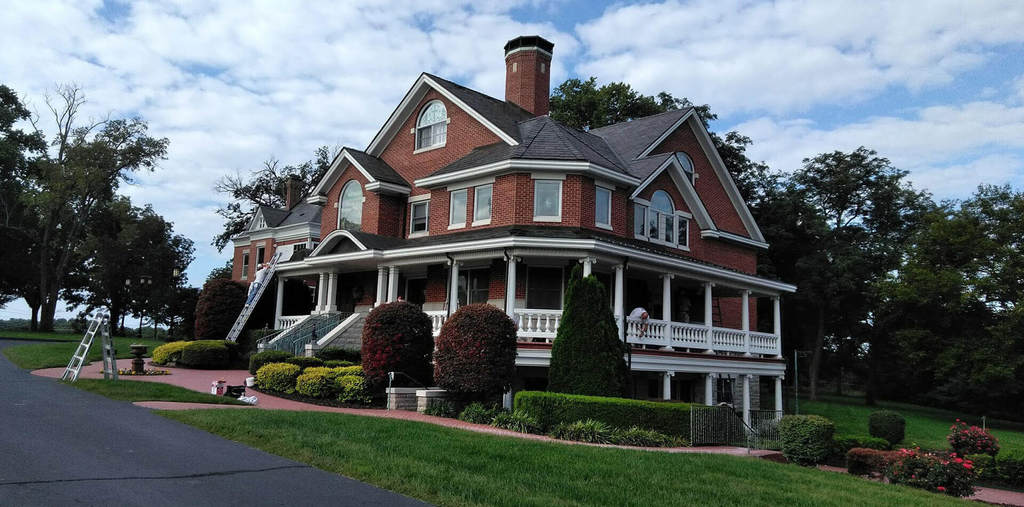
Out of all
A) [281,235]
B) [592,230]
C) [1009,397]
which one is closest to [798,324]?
[1009,397]

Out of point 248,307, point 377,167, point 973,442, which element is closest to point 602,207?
point 377,167

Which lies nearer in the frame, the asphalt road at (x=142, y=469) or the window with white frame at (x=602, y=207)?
the asphalt road at (x=142, y=469)

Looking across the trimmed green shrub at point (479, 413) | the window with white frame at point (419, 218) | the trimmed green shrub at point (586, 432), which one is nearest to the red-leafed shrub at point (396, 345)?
the trimmed green shrub at point (479, 413)

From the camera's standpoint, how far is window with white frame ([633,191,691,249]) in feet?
82.6

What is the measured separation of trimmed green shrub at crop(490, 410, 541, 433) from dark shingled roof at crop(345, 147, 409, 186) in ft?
46.2

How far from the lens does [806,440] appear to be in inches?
560

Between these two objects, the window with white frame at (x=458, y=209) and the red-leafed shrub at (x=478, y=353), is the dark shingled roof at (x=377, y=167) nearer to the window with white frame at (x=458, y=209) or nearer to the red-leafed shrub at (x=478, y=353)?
the window with white frame at (x=458, y=209)

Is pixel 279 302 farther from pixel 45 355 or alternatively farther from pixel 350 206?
pixel 45 355

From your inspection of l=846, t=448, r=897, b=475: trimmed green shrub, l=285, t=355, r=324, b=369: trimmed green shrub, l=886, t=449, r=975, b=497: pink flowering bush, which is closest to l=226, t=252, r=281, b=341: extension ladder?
l=285, t=355, r=324, b=369: trimmed green shrub

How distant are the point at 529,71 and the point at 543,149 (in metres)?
7.95

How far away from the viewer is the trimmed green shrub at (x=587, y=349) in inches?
627

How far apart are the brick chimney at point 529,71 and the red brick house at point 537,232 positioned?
6 cm

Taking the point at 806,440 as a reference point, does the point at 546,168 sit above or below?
above

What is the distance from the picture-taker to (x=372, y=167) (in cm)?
2769
